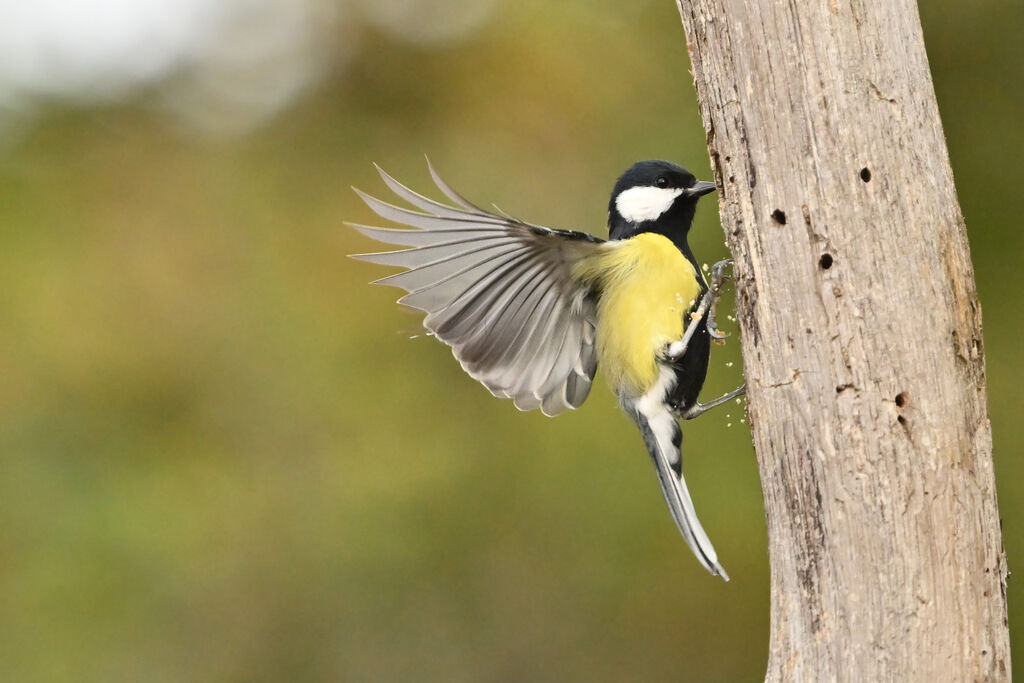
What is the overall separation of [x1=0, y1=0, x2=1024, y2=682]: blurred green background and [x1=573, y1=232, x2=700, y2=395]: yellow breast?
79.0 inches

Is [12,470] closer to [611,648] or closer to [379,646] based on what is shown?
[379,646]

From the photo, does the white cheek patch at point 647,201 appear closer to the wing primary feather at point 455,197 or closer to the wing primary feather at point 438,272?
the wing primary feather at point 438,272

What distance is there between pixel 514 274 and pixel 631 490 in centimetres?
246

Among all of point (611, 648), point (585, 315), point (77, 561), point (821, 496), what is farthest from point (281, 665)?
point (821, 496)

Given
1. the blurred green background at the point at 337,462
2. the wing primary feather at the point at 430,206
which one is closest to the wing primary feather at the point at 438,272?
the wing primary feather at the point at 430,206

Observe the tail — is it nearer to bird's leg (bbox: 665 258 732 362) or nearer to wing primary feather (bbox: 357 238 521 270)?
bird's leg (bbox: 665 258 732 362)

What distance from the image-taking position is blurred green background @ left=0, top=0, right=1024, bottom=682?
5.20 m

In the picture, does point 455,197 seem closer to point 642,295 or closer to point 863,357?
point 642,295

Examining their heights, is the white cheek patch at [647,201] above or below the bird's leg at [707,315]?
above

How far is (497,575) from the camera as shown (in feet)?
17.7

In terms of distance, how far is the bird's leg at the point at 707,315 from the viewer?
261 centimetres

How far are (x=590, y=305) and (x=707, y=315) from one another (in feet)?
1.10

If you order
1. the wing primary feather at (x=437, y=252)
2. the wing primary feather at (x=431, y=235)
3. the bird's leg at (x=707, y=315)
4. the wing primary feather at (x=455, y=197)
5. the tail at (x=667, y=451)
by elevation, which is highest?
the wing primary feather at (x=455, y=197)

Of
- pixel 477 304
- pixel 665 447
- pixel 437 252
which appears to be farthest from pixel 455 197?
pixel 665 447
